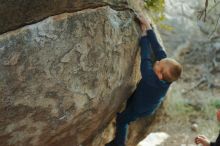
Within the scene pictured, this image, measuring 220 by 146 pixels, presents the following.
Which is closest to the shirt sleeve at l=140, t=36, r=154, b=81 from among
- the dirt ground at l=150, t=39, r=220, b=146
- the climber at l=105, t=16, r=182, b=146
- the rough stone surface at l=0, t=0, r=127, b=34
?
the climber at l=105, t=16, r=182, b=146

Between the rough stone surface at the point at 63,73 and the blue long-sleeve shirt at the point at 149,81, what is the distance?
149 mm

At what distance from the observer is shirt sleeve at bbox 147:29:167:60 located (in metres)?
4.75

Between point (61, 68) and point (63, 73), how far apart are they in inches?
2.3

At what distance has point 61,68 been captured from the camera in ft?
13.7

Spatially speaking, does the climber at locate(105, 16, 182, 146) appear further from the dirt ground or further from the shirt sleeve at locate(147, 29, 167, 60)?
the dirt ground

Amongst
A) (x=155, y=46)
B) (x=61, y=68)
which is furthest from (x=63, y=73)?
(x=155, y=46)

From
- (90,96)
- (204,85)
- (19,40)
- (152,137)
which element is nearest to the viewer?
(19,40)

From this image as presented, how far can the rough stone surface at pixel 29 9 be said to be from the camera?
12.4 ft

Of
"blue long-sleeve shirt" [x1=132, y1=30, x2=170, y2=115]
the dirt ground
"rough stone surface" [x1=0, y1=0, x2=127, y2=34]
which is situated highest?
"rough stone surface" [x1=0, y1=0, x2=127, y2=34]

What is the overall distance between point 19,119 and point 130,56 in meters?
1.41

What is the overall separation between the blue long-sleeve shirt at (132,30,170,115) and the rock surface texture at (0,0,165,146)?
0.14 metres

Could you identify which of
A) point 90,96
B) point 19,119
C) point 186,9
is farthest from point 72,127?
point 186,9

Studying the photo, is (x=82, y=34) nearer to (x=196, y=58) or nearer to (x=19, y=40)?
(x=19, y=40)

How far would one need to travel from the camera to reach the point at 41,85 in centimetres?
409
